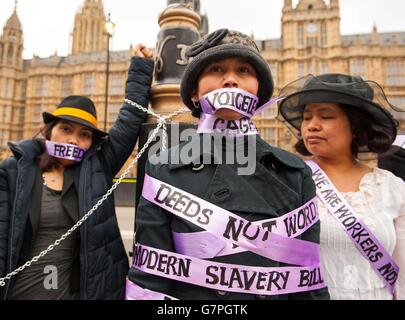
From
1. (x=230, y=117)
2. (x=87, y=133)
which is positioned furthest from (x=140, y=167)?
(x=230, y=117)

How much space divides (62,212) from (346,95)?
1.83 meters

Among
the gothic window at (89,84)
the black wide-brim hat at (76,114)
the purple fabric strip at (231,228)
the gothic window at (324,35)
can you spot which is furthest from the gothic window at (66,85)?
the purple fabric strip at (231,228)

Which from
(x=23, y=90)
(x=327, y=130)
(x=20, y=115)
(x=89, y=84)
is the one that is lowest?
(x=327, y=130)

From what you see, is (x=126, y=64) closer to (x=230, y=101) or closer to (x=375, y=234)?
(x=230, y=101)

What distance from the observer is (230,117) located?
1.38 m

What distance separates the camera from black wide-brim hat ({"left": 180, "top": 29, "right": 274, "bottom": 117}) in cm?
135

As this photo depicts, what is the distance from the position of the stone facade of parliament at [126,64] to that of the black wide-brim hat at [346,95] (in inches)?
1118

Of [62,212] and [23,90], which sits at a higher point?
[23,90]

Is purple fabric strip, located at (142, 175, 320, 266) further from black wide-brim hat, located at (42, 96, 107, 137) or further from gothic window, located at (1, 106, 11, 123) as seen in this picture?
gothic window, located at (1, 106, 11, 123)

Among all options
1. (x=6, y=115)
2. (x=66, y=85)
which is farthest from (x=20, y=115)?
(x=66, y=85)

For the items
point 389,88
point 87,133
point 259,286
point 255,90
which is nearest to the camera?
point 259,286

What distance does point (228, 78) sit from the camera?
1374mm

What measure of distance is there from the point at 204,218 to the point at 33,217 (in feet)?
3.92
